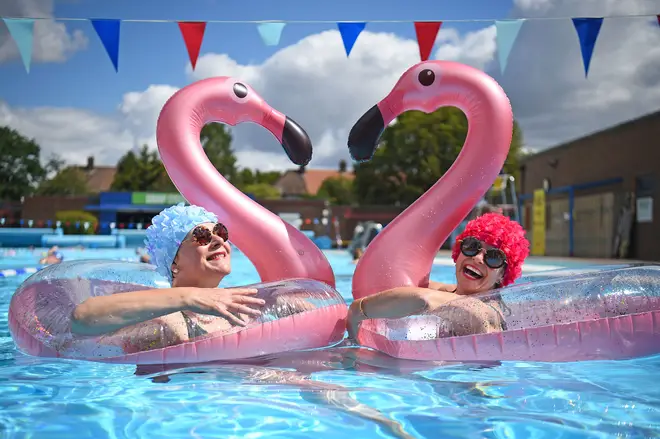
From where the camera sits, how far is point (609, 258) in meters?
14.9

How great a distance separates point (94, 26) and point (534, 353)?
4502 mm

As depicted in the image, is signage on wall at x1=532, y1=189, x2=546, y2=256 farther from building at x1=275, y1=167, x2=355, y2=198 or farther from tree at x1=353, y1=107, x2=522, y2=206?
building at x1=275, y1=167, x2=355, y2=198

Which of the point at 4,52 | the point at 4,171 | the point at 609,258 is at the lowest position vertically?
the point at 609,258

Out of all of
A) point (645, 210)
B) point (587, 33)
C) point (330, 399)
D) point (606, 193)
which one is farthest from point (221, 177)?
point (606, 193)

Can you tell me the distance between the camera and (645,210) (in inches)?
561

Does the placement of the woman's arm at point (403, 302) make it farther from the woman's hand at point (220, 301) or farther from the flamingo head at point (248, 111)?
the flamingo head at point (248, 111)

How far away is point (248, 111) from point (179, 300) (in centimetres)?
157

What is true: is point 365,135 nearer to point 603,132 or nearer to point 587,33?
point 587,33

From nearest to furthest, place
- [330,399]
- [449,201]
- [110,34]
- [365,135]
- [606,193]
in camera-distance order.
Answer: [330,399]
[365,135]
[449,201]
[110,34]
[606,193]

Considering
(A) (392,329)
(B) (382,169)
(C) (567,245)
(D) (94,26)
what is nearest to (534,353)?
(A) (392,329)

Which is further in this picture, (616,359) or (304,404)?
(616,359)

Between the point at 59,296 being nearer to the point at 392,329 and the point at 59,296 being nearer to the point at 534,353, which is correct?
the point at 392,329

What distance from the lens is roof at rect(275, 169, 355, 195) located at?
64.0 meters

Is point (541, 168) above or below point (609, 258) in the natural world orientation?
above
